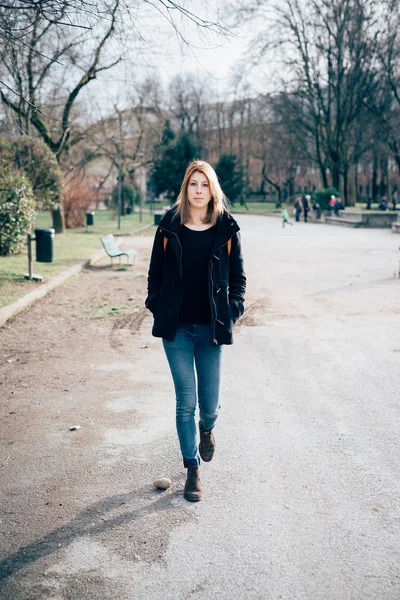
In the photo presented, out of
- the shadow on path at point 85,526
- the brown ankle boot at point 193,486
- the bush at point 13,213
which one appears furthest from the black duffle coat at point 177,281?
the bush at point 13,213

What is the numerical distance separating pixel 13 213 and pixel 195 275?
14609mm

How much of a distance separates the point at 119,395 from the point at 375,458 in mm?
2606

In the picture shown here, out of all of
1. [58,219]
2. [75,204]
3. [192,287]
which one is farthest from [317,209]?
[192,287]

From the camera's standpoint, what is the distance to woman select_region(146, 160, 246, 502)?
406cm

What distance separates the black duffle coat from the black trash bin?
1299cm

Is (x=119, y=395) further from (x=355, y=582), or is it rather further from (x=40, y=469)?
(x=355, y=582)

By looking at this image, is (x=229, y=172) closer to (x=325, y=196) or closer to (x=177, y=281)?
(x=325, y=196)

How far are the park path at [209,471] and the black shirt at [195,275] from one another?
1116mm

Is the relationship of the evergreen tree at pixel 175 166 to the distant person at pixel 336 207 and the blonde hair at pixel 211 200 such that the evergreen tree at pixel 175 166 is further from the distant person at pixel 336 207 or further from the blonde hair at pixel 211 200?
the blonde hair at pixel 211 200

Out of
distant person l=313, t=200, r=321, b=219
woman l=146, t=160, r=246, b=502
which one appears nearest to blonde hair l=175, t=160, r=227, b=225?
woman l=146, t=160, r=246, b=502

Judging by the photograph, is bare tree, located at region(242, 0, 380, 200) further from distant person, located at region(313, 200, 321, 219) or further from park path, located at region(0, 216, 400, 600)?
park path, located at region(0, 216, 400, 600)

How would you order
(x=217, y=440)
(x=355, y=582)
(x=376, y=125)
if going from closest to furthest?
(x=355, y=582) < (x=217, y=440) < (x=376, y=125)

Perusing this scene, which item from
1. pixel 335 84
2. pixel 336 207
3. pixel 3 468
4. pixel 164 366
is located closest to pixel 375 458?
pixel 3 468

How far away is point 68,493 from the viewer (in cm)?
417
